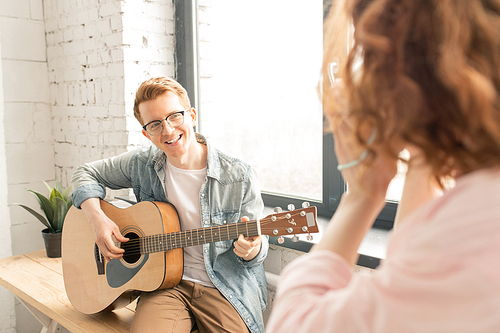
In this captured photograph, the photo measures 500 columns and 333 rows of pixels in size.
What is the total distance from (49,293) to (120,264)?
1.65 ft

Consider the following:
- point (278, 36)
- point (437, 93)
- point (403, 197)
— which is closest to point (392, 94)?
point (437, 93)

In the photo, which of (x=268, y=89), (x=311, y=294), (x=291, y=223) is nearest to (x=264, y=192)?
(x=268, y=89)

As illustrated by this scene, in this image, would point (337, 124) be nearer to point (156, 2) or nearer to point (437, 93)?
point (437, 93)

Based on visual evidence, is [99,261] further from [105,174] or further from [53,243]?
[53,243]

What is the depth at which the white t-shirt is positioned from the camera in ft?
5.13

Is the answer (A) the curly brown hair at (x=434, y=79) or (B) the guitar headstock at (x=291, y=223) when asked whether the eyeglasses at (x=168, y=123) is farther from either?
(A) the curly brown hair at (x=434, y=79)

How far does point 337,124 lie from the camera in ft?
1.72

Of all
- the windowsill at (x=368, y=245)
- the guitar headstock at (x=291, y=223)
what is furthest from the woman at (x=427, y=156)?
the windowsill at (x=368, y=245)

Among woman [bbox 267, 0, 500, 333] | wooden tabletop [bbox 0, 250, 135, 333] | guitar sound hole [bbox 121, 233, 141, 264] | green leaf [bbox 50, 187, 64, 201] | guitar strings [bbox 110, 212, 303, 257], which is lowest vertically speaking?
wooden tabletop [bbox 0, 250, 135, 333]

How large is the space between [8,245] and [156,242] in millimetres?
1605

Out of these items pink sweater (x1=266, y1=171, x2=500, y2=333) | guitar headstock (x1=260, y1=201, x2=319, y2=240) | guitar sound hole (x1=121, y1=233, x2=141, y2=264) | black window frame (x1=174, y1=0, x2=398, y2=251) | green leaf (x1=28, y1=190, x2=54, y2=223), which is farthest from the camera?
green leaf (x1=28, y1=190, x2=54, y2=223)

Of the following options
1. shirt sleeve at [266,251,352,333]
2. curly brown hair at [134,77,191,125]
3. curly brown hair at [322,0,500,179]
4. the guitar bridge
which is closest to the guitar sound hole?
the guitar bridge

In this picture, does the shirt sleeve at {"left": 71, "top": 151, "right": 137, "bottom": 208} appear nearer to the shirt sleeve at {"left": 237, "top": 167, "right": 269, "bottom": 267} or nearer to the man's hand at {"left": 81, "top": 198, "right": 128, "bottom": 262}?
the man's hand at {"left": 81, "top": 198, "right": 128, "bottom": 262}

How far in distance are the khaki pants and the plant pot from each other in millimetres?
942
